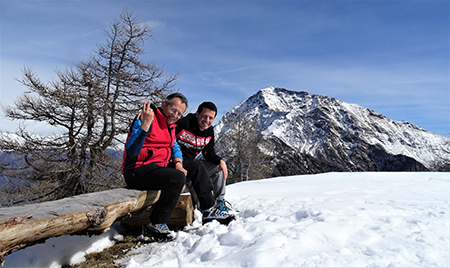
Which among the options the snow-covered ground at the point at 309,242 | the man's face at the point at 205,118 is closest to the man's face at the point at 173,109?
the man's face at the point at 205,118

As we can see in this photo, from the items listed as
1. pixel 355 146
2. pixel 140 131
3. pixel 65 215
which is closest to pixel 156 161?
pixel 140 131

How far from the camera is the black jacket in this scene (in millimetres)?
3762

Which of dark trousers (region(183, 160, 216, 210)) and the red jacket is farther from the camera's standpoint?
dark trousers (region(183, 160, 216, 210))

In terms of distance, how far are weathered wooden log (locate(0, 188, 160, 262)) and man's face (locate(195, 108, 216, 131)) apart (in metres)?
1.25

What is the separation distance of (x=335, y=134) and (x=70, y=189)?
196 m

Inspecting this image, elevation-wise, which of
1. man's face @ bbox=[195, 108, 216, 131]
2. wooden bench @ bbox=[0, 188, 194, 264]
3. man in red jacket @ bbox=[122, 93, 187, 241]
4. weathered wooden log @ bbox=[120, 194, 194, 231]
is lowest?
weathered wooden log @ bbox=[120, 194, 194, 231]

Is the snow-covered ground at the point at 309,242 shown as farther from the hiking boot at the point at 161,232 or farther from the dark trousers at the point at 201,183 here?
the dark trousers at the point at 201,183

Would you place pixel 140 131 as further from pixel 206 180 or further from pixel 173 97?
pixel 206 180

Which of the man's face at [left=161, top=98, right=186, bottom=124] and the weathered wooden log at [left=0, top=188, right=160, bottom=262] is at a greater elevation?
the man's face at [left=161, top=98, right=186, bottom=124]

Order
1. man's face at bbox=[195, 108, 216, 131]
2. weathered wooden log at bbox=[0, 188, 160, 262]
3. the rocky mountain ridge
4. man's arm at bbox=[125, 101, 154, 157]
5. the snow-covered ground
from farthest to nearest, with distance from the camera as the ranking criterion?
the rocky mountain ridge → man's face at bbox=[195, 108, 216, 131] → man's arm at bbox=[125, 101, 154, 157] → the snow-covered ground → weathered wooden log at bbox=[0, 188, 160, 262]

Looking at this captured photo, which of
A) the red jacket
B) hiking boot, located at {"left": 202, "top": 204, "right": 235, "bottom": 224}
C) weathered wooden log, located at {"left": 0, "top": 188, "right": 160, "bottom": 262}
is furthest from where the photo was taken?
hiking boot, located at {"left": 202, "top": 204, "right": 235, "bottom": 224}

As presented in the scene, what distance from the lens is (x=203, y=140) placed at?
387 cm

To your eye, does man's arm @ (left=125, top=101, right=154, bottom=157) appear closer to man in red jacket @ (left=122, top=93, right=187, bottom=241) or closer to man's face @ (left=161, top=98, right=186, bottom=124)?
man in red jacket @ (left=122, top=93, right=187, bottom=241)

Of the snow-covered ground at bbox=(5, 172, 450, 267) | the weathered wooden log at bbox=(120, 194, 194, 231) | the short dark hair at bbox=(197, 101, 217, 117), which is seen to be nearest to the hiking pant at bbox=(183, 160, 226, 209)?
the weathered wooden log at bbox=(120, 194, 194, 231)
